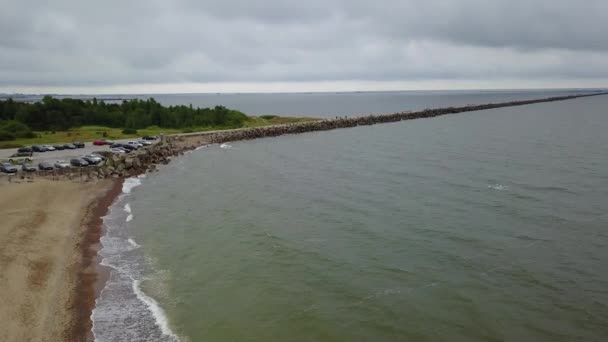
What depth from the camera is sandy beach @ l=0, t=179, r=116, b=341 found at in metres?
19.7

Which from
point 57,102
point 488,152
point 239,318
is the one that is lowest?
point 239,318

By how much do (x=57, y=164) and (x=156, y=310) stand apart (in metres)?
38.5

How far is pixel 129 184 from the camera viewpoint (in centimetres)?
5006

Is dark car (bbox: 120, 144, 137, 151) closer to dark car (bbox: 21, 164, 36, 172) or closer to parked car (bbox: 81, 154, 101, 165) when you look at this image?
parked car (bbox: 81, 154, 101, 165)

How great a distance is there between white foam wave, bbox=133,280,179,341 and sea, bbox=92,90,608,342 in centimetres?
9

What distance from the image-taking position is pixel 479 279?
75.4 feet

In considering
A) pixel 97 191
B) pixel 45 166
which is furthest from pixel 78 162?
pixel 97 191

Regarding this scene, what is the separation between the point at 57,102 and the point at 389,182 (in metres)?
78.2

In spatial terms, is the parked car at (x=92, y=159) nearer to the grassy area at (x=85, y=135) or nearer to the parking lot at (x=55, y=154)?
the parking lot at (x=55, y=154)

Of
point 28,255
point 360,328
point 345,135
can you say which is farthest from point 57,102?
point 360,328

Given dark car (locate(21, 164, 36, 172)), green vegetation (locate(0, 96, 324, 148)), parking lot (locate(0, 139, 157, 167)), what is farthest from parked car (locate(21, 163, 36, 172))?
green vegetation (locate(0, 96, 324, 148))

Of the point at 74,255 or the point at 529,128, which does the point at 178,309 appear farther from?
the point at 529,128

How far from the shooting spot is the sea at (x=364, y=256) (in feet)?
63.8

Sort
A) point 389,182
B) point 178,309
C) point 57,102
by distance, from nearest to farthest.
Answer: point 178,309 < point 389,182 < point 57,102
